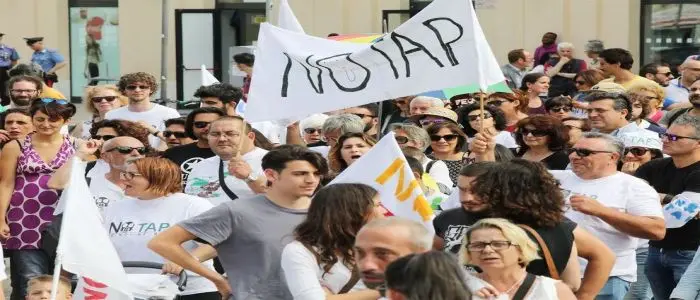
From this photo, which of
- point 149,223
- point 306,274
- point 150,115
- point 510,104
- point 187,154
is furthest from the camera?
point 510,104

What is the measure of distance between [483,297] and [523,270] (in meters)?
0.32

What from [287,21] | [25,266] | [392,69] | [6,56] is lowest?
[25,266]

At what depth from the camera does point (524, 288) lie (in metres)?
7.00

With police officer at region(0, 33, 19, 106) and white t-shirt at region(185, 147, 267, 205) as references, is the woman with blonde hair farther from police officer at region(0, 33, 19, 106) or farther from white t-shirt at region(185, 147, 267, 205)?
police officer at region(0, 33, 19, 106)

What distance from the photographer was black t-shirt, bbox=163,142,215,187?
11.4 metres

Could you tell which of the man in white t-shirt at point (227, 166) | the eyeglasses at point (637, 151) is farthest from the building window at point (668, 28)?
the man in white t-shirt at point (227, 166)

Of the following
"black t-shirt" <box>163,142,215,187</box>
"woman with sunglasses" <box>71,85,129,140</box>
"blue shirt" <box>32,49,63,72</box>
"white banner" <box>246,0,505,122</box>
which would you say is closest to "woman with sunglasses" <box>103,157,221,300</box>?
"white banner" <box>246,0,505,122</box>

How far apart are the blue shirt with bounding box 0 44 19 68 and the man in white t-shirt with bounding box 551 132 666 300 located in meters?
17.3

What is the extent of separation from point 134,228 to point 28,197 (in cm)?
264

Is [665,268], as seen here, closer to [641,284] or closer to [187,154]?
[641,284]

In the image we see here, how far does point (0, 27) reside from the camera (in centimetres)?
2870

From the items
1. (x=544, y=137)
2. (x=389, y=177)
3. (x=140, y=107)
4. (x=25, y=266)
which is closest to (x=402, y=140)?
(x=544, y=137)

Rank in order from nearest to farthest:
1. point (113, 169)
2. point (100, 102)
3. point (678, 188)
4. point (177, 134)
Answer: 1. point (678, 188)
2. point (113, 169)
3. point (177, 134)
4. point (100, 102)

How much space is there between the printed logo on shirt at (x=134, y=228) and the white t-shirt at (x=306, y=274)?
6.87 ft
